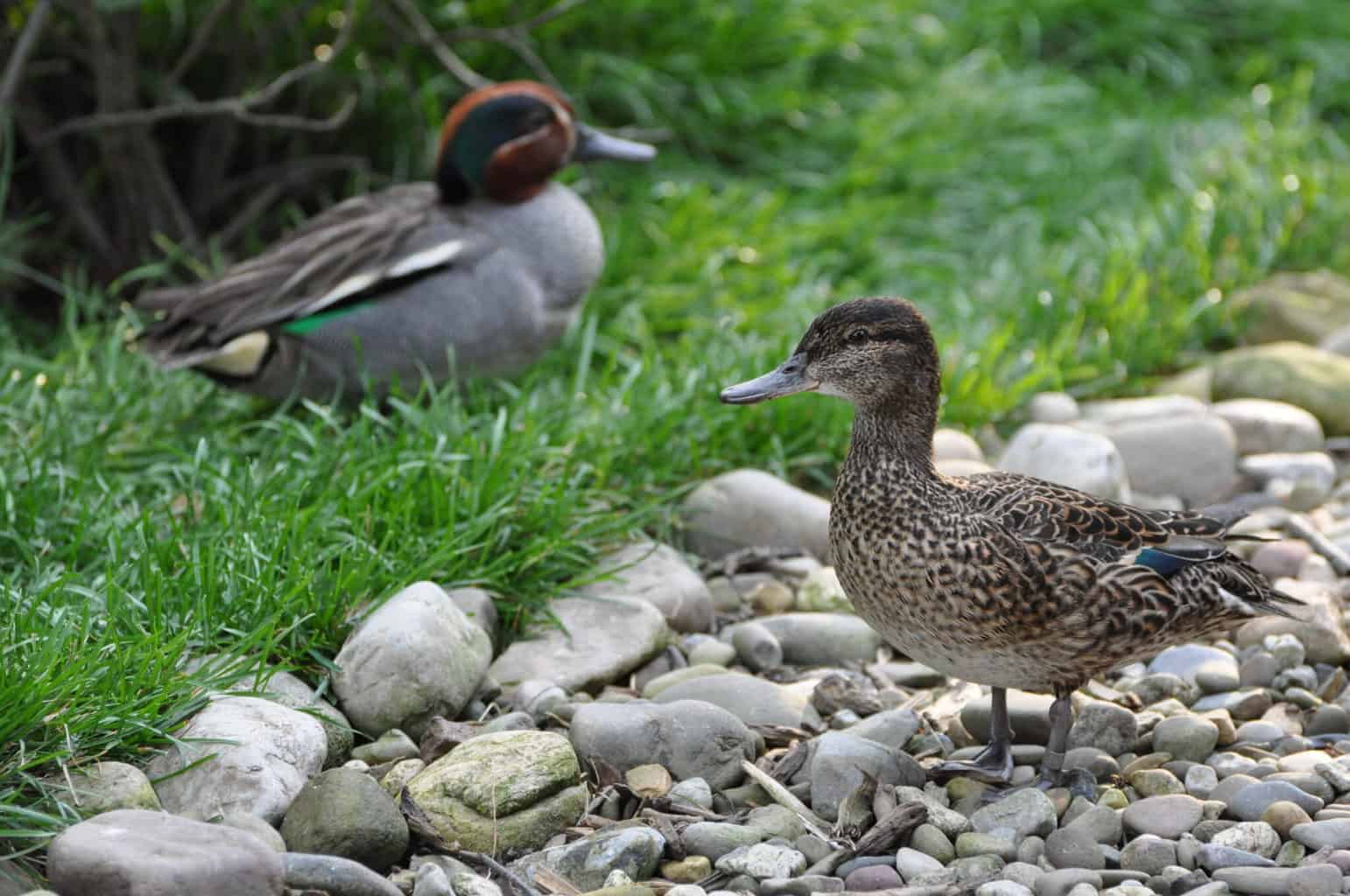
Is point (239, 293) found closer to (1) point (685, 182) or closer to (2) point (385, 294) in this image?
(2) point (385, 294)

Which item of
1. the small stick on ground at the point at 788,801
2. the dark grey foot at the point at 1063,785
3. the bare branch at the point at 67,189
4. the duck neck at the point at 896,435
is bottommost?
the small stick on ground at the point at 788,801

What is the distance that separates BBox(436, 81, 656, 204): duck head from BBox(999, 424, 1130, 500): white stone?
1.80 metres

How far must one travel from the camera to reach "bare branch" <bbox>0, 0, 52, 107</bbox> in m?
A: 5.16

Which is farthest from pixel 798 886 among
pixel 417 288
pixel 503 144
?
pixel 503 144

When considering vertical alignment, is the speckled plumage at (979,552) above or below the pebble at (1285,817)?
above

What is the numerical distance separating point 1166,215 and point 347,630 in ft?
13.8

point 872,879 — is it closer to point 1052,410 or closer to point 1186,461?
point 1186,461

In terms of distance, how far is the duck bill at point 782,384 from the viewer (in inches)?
130

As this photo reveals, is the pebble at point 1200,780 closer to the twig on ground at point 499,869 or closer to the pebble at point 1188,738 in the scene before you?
the pebble at point 1188,738

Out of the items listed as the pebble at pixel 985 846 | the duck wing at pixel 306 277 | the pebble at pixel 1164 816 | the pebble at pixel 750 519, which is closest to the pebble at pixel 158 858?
the pebble at pixel 985 846

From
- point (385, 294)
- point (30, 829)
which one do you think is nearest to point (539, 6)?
point (385, 294)

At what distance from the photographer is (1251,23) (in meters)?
8.47

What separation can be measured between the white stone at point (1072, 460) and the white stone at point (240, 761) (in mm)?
2236

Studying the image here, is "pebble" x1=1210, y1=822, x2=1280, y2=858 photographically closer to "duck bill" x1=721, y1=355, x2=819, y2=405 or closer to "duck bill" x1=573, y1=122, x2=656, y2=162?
"duck bill" x1=721, y1=355, x2=819, y2=405
